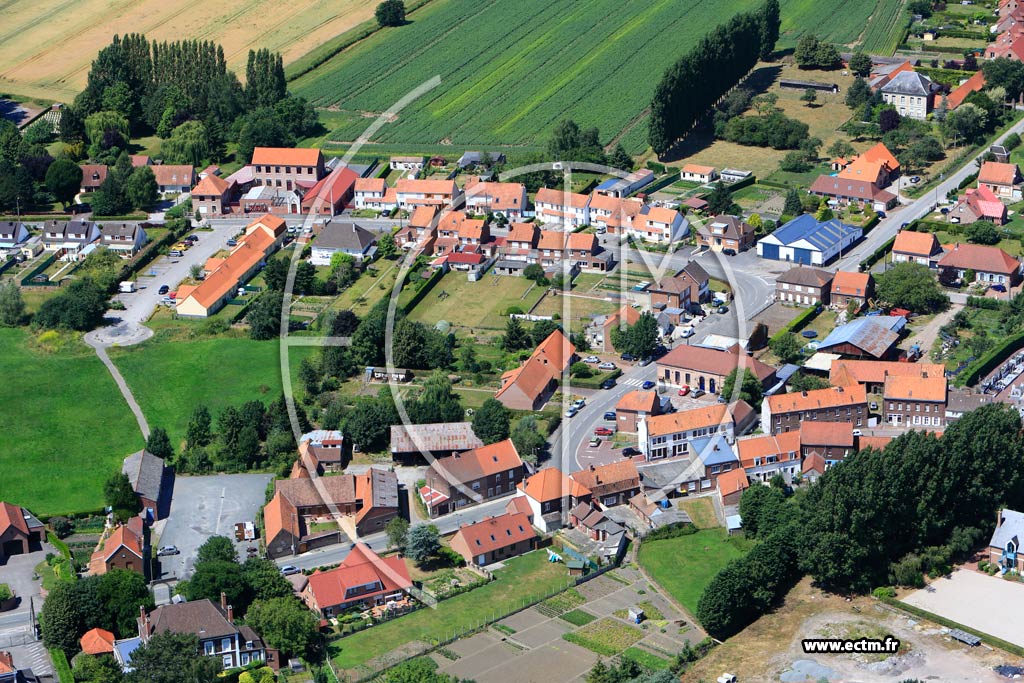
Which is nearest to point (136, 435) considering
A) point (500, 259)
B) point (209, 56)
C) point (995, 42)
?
point (500, 259)

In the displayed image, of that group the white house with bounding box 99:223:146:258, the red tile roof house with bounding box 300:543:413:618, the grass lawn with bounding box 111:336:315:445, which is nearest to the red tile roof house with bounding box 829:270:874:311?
the grass lawn with bounding box 111:336:315:445

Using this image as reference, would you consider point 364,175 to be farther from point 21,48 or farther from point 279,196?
point 21,48

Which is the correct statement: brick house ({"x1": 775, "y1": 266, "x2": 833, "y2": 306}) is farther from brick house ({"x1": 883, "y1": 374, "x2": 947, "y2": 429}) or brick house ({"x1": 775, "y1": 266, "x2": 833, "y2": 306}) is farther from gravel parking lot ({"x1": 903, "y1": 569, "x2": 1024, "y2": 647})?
gravel parking lot ({"x1": 903, "y1": 569, "x2": 1024, "y2": 647})

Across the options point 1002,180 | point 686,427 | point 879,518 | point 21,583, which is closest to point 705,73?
point 1002,180

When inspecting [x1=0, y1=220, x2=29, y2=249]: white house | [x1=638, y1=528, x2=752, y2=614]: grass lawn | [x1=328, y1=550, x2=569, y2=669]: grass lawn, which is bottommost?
[x1=638, y1=528, x2=752, y2=614]: grass lawn

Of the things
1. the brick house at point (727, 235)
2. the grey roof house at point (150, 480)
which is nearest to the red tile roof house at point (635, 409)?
the grey roof house at point (150, 480)

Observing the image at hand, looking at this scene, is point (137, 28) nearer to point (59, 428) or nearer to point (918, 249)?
point (59, 428)

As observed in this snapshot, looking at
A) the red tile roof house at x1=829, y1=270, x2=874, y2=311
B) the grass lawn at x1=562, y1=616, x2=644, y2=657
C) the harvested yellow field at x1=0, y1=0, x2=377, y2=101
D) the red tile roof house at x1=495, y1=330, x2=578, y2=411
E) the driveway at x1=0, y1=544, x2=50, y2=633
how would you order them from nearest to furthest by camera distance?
1. the grass lawn at x1=562, y1=616, x2=644, y2=657
2. the driveway at x1=0, y1=544, x2=50, y2=633
3. the red tile roof house at x1=495, y1=330, x2=578, y2=411
4. the red tile roof house at x1=829, y1=270, x2=874, y2=311
5. the harvested yellow field at x1=0, y1=0, x2=377, y2=101
